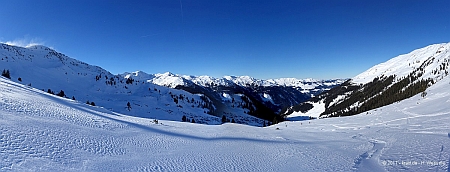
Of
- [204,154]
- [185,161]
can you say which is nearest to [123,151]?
[185,161]

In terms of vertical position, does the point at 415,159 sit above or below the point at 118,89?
below

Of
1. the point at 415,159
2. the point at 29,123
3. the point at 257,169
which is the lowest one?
the point at 257,169

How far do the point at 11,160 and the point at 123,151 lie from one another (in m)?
2.32

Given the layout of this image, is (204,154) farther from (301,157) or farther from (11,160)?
(11,160)

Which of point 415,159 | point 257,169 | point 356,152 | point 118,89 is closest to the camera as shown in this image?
point 257,169

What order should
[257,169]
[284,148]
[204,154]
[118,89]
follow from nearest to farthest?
1. [257,169]
2. [204,154]
3. [284,148]
4. [118,89]

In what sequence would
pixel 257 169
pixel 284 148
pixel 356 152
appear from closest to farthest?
pixel 257 169 < pixel 356 152 < pixel 284 148

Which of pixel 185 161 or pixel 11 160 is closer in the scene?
pixel 11 160

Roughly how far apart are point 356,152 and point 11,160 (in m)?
8.62

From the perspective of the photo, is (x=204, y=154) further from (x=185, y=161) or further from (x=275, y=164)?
(x=275, y=164)

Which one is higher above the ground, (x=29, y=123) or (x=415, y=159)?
(x=29, y=123)

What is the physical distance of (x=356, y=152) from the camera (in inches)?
272

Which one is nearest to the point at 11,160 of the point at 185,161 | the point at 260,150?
the point at 185,161

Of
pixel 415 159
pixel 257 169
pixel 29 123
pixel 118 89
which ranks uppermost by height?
pixel 118 89
